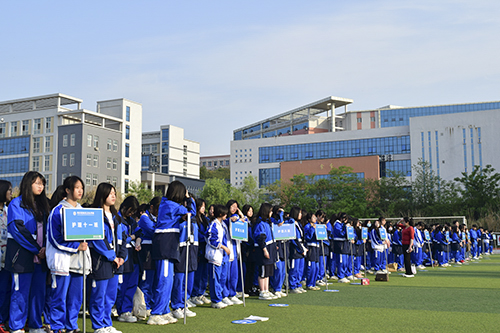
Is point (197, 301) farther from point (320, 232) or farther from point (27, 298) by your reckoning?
point (320, 232)

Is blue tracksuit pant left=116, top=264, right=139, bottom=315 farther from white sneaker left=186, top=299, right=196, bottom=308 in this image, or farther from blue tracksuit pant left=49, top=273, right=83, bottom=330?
blue tracksuit pant left=49, top=273, right=83, bottom=330

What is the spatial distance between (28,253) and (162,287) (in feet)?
5.86

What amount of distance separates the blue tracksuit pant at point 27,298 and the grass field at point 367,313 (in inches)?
31.0

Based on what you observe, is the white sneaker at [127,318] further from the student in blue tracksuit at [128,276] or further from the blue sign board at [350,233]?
the blue sign board at [350,233]

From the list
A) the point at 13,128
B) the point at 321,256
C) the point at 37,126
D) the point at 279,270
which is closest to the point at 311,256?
the point at 321,256

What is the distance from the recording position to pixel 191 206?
7.43 metres

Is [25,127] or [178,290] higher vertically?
[25,127]

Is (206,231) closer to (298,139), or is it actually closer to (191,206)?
(191,206)

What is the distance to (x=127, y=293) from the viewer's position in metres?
7.37

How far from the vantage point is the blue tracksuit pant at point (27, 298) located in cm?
574

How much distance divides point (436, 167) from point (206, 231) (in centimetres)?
6907

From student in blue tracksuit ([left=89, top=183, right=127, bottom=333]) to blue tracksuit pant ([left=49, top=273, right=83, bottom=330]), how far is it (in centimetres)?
20

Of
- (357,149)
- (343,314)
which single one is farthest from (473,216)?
(343,314)

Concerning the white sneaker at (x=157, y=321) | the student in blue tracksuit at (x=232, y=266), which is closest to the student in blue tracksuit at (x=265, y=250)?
the student in blue tracksuit at (x=232, y=266)
